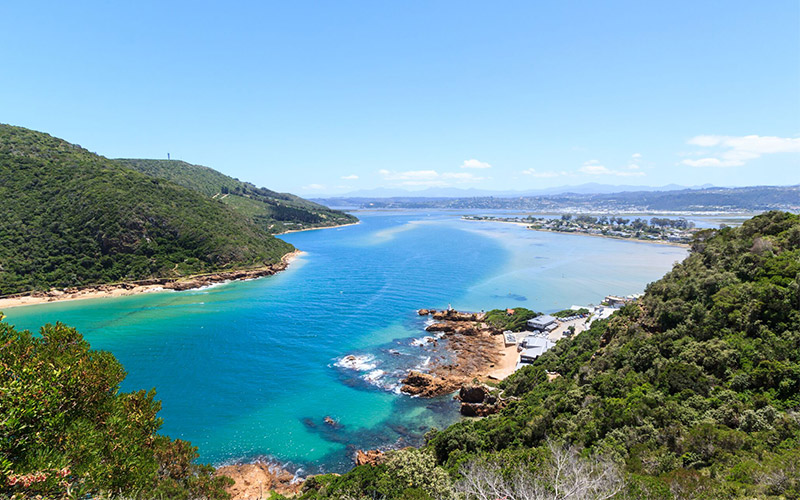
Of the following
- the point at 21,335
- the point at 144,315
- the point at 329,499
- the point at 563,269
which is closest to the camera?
the point at 21,335

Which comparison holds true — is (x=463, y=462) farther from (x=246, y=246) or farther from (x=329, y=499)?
(x=246, y=246)

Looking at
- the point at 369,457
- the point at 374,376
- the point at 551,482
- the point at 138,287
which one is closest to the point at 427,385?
the point at 374,376

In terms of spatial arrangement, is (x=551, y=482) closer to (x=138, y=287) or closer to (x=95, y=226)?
(x=138, y=287)

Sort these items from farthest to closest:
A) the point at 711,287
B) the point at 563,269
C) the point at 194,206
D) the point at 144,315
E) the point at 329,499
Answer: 1. the point at 194,206
2. the point at 563,269
3. the point at 144,315
4. the point at 711,287
5. the point at 329,499

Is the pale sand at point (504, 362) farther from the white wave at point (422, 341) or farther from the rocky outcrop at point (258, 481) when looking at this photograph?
the rocky outcrop at point (258, 481)

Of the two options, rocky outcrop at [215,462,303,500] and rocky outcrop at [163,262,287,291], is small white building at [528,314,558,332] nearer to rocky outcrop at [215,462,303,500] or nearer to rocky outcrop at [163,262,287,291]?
rocky outcrop at [215,462,303,500]

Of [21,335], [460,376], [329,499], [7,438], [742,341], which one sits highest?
[21,335]

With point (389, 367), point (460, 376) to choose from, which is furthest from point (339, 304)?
point (460, 376)
